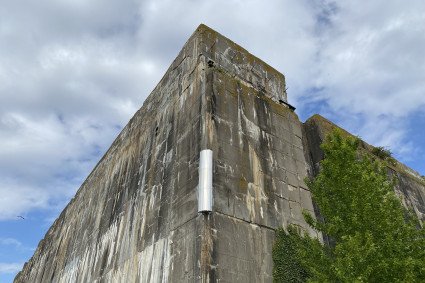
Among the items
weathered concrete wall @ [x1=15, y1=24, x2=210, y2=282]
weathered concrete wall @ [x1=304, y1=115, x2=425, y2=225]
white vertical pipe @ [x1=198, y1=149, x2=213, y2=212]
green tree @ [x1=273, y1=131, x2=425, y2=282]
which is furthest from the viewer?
weathered concrete wall @ [x1=304, y1=115, x2=425, y2=225]

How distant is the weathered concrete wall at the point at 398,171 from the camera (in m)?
13.2

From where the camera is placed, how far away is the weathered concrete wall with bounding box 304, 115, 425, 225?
13.2 meters

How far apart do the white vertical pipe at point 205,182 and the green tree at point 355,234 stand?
2345mm

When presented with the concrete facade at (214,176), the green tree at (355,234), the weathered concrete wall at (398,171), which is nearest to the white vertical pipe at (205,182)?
the concrete facade at (214,176)

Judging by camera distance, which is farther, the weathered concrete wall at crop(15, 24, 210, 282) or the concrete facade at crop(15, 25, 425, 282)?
the weathered concrete wall at crop(15, 24, 210, 282)

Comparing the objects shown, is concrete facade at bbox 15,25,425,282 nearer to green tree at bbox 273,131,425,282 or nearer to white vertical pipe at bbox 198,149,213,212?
white vertical pipe at bbox 198,149,213,212

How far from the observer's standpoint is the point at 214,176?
30.8ft

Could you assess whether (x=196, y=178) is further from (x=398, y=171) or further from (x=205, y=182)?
(x=398, y=171)

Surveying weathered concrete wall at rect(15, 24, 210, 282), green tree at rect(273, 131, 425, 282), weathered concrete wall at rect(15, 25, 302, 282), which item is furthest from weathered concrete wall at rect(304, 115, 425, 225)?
weathered concrete wall at rect(15, 24, 210, 282)

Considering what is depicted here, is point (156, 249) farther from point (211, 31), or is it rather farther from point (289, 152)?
point (211, 31)

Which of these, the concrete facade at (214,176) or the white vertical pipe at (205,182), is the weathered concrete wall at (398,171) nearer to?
the concrete facade at (214,176)

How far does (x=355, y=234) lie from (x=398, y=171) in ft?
36.9

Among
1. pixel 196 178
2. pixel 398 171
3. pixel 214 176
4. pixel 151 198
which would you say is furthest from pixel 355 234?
pixel 398 171

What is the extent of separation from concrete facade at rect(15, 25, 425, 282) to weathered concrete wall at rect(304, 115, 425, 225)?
67mm
